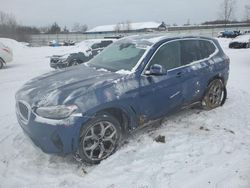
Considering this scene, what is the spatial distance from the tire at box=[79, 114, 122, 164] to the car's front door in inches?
23.5

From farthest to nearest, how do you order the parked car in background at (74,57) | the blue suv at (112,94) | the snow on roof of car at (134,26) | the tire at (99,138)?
the snow on roof of car at (134,26)
the parked car in background at (74,57)
the tire at (99,138)
the blue suv at (112,94)

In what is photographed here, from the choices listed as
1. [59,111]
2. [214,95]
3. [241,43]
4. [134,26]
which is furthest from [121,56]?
[134,26]

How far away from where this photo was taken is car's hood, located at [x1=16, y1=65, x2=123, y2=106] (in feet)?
13.2

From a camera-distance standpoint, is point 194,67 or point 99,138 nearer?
point 99,138

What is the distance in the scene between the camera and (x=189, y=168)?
13.4 ft

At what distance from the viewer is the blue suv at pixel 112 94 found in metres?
3.93

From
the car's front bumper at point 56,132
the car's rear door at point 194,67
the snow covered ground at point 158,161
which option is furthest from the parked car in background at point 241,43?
the car's front bumper at point 56,132

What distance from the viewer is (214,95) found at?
6551 millimetres

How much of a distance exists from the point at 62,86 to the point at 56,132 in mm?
767

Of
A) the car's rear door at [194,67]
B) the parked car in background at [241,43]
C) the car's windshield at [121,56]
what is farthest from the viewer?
the parked car in background at [241,43]

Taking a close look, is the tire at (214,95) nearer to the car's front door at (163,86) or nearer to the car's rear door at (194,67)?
the car's rear door at (194,67)

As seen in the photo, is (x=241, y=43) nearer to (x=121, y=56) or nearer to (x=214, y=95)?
(x=214, y=95)

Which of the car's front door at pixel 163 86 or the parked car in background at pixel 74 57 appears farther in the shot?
the parked car in background at pixel 74 57

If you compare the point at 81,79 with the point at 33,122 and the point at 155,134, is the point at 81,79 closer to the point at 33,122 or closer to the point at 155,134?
the point at 33,122
